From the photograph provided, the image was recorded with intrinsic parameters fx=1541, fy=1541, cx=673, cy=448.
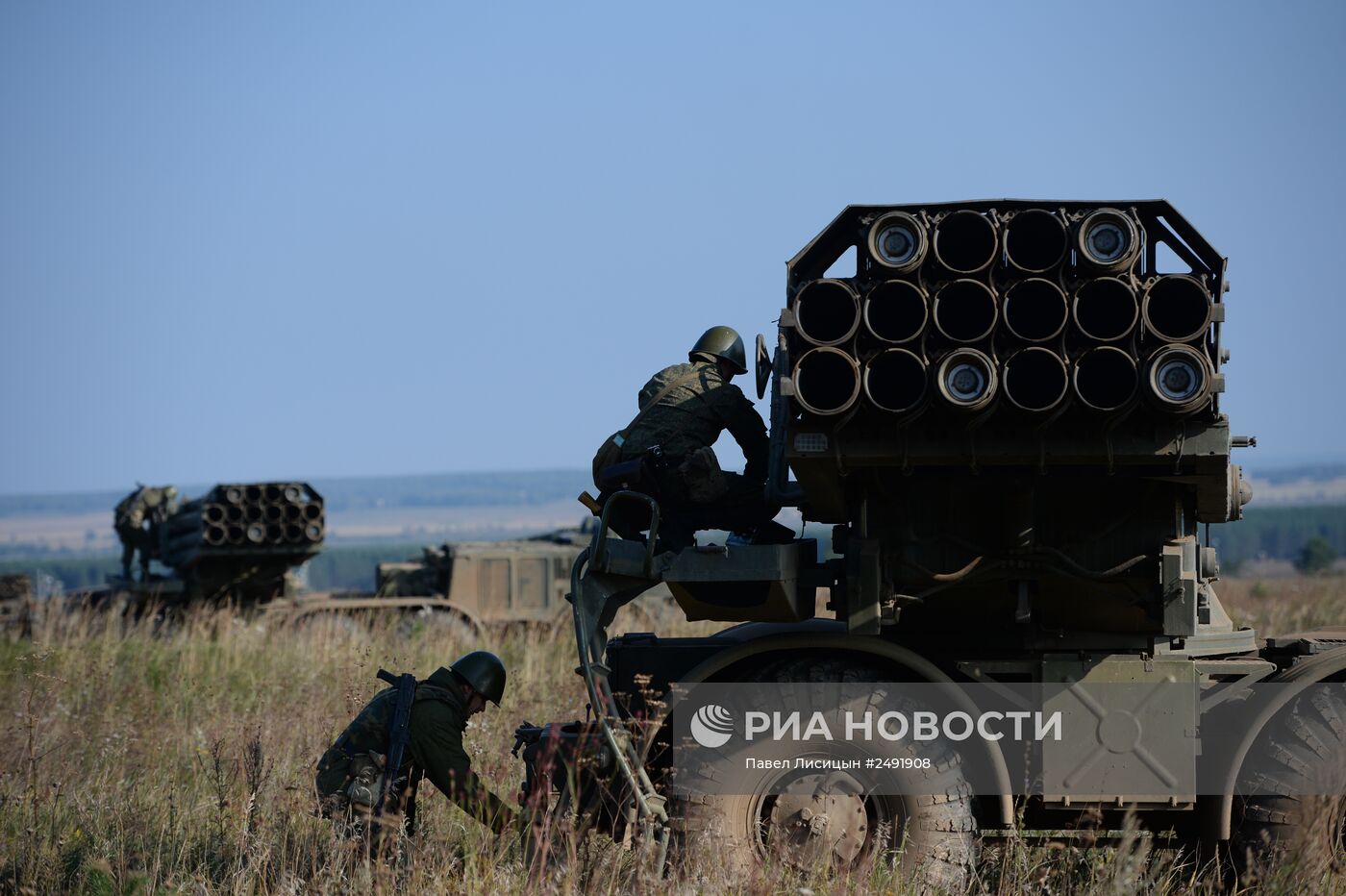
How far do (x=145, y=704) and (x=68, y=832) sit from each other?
4.08 meters

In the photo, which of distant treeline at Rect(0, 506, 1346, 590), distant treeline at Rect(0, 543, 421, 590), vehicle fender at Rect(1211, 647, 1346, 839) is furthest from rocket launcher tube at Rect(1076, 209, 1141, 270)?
distant treeline at Rect(0, 543, 421, 590)

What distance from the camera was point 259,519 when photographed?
63.0ft

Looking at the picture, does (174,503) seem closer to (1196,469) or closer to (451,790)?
(451,790)

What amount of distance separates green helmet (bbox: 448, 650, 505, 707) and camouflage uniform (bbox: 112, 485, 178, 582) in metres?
15.0

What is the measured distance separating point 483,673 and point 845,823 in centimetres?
192

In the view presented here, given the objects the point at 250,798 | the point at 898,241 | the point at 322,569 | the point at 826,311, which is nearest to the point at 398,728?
the point at 250,798

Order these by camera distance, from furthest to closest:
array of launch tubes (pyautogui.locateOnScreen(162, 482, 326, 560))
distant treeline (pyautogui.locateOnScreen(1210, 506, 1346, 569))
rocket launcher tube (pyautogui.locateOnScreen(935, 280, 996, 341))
Answer: distant treeline (pyautogui.locateOnScreen(1210, 506, 1346, 569)) < array of launch tubes (pyautogui.locateOnScreen(162, 482, 326, 560)) < rocket launcher tube (pyautogui.locateOnScreen(935, 280, 996, 341))

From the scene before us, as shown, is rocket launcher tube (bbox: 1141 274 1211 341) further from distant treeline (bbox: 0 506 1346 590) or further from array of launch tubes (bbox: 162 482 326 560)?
distant treeline (bbox: 0 506 1346 590)

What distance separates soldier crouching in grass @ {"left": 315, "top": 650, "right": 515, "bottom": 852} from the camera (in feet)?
22.7

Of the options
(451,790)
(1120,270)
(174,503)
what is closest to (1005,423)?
(1120,270)

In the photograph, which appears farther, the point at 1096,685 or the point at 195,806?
the point at 195,806

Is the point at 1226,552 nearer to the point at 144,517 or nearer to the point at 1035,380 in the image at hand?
the point at 144,517

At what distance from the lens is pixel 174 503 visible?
21484mm

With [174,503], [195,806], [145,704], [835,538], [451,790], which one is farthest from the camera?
[174,503]
